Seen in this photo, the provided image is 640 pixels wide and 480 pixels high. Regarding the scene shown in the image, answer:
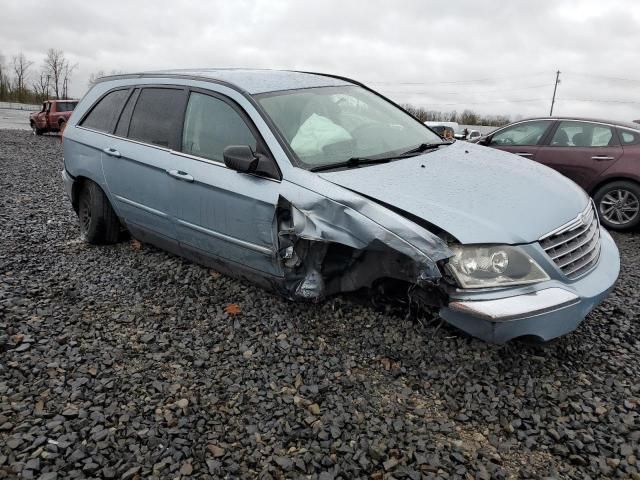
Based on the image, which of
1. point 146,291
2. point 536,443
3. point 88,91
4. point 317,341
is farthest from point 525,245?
point 88,91

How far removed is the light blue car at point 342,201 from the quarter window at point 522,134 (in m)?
3.94

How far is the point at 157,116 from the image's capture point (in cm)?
423

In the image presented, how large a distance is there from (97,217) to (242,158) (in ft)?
7.59

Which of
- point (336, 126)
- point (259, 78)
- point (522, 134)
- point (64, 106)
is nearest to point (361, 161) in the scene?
point (336, 126)

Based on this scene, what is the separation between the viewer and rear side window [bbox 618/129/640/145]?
6.73 meters

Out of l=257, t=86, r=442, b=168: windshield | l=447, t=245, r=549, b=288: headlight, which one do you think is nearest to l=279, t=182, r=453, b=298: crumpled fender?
l=447, t=245, r=549, b=288: headlight

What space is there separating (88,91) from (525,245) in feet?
15.1

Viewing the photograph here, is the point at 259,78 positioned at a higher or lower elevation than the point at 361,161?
higher

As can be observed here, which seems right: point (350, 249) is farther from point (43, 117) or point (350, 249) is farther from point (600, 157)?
point (43, 117)

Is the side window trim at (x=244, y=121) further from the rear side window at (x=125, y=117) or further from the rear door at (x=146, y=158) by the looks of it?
the rear side window at (x=125, y=117)

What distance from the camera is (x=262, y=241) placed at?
3.36 meters

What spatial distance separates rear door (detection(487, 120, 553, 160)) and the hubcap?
1.19 m

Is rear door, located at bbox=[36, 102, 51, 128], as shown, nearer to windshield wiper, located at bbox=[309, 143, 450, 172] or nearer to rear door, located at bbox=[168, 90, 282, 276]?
rear door, located at bbox=[168, 90, 282, 276]

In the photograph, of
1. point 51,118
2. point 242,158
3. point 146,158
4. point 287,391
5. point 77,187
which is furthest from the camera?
point 51,118
